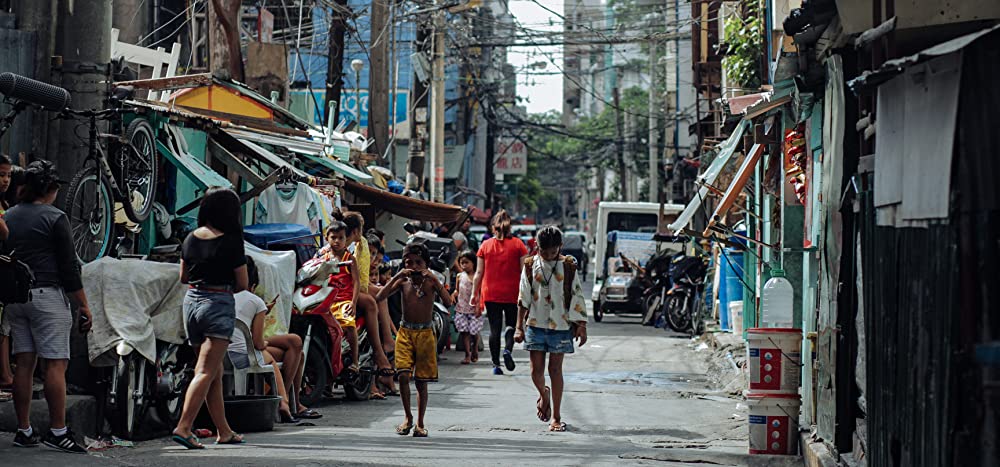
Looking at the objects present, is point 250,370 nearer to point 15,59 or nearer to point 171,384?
point 171,384

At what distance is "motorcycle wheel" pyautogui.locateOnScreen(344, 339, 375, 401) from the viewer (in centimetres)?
1347

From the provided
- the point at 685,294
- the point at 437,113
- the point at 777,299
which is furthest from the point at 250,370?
the point at 437,113

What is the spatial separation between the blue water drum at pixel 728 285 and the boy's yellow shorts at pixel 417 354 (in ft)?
33.5

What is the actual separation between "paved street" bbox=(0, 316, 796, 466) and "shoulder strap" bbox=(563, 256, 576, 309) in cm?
114

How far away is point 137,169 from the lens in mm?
12461

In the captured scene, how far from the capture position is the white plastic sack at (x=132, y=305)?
9.47 metres

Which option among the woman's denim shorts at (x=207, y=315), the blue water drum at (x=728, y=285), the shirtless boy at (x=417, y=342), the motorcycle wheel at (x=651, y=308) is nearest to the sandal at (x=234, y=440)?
the woman's denim shorts at (x=207, y=315)

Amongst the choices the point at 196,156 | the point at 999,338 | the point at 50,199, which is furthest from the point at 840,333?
the point at 196,156

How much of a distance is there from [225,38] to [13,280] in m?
11.1

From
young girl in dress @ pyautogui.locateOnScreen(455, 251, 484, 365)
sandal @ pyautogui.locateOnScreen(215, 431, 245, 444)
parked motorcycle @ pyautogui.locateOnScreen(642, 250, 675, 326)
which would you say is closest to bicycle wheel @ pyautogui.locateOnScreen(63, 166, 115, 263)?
sandal @ pyautogui.locateOnScreen(215, 431, 245, 444)

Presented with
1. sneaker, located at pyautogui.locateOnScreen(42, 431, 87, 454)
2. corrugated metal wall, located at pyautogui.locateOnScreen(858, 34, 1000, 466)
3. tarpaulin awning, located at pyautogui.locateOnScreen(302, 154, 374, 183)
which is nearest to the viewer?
corrugated metal wall, located at pyautogui.locateOnScreen(858, 34, 1000, 466)

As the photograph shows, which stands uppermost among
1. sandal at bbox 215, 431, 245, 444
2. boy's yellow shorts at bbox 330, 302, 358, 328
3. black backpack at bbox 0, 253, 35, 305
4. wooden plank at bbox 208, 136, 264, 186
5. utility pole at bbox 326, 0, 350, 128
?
utility pole at bbox 326, 0, 350, 128

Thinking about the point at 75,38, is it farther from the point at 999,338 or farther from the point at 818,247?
the point at 999,338

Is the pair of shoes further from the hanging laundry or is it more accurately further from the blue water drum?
the blue water drum
